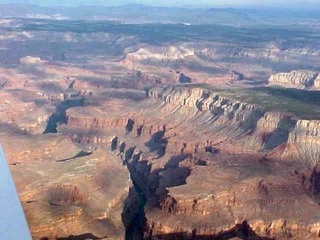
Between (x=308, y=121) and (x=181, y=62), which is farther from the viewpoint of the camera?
(x=181, y=62)

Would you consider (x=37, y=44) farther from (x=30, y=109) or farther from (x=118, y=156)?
(x=118, y=156)

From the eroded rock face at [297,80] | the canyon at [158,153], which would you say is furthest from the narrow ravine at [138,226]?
the eroded rock face at [297,80]

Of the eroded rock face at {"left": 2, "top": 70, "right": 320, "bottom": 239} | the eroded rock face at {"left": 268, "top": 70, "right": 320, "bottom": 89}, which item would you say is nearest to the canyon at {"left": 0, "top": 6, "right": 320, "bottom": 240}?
the eroded rock face at {"left": 2, "top": 70, "right": 320, "bottom": 239}

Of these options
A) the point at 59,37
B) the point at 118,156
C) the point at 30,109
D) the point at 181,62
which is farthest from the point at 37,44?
the point at 118,156

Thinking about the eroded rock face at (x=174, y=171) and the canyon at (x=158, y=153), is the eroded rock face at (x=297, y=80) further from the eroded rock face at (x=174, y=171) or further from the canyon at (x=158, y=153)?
the eroded rock face at (x=174, y=171)

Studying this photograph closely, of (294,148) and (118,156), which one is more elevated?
(294,148)

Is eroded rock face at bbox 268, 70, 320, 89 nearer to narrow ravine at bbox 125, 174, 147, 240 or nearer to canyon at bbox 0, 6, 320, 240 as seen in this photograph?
canyon at bbox 0, 6, 320, 240
